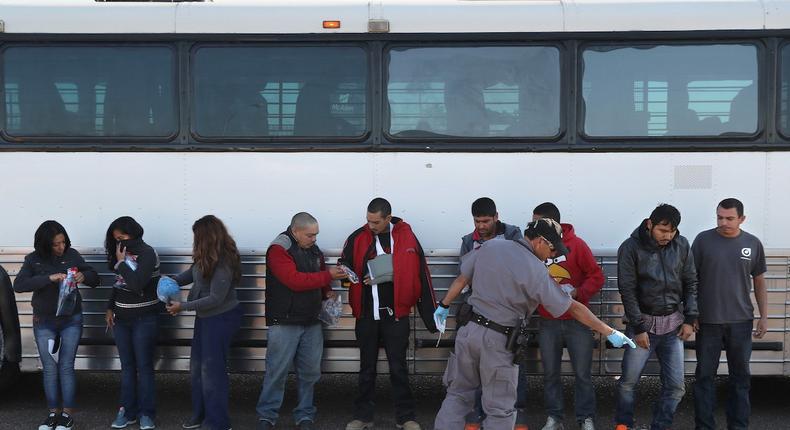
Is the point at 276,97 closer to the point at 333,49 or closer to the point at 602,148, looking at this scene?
the point at 333,49

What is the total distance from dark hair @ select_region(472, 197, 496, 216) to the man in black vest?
1.16m

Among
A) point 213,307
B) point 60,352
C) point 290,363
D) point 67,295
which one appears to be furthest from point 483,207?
point 60,352

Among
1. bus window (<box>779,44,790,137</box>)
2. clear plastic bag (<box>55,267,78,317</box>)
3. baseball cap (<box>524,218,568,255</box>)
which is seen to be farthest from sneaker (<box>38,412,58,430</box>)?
bus window (<box>779,44,790,137</box>)

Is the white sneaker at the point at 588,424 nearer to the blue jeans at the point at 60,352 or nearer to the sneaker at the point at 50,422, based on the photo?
the blue jeans at the point at 60,352

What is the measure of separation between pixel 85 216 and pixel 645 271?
4604 mm

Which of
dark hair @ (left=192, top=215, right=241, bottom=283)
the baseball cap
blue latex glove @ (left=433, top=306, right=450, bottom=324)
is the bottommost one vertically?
blue latex glove @ (left=433, top=306, right=450, bottom=324)

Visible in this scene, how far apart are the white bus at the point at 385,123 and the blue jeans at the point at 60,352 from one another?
509 mm

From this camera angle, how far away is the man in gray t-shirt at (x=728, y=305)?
6.63m

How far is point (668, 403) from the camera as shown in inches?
265

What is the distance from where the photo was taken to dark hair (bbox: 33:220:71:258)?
271 inches

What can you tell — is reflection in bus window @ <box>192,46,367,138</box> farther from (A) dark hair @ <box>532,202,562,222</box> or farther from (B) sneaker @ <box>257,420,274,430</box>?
(B) sneaker @ <box>257,420,274,430</box>

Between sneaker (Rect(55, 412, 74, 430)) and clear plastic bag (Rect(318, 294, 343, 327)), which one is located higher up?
clear plastic bag (Rect(318, 294, 343, 327))

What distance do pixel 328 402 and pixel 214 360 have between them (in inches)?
63.8

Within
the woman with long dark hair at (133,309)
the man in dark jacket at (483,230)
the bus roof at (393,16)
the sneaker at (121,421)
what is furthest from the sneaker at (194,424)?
the bus roof at (393,16)
